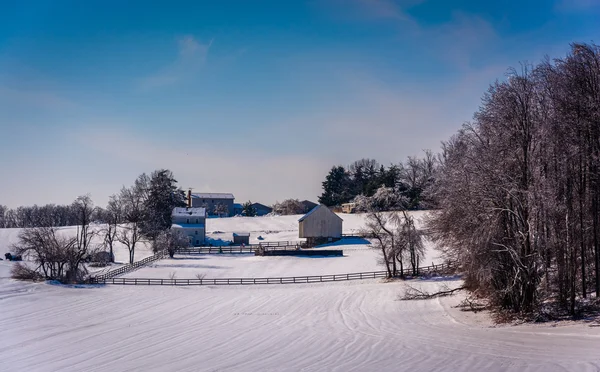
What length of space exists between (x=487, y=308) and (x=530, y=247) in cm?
533

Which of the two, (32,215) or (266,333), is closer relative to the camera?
(266,333)

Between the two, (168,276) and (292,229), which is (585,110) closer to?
(168,276)

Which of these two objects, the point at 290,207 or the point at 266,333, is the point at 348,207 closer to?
the point at 290,207

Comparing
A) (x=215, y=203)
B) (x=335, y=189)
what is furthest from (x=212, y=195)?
(x=335, y=189)

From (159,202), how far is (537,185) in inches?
2577

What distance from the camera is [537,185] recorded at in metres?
23.3

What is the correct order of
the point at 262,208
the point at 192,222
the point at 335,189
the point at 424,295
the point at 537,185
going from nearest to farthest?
the point at 537,185, the point at 424,295, the point at 192,222, the point at 335,189, the point at 262,208

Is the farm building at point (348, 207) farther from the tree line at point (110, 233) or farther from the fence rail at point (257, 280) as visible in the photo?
the fence rail at point (257, 280)

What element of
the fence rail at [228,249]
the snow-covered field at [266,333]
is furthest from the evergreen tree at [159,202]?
the snow-covered field at [266,333]

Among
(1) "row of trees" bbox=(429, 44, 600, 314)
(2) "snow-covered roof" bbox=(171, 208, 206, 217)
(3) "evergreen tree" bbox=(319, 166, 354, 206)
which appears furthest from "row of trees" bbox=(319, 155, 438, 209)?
(1) "row of trees" bbox=(429, 44, 600, 314)

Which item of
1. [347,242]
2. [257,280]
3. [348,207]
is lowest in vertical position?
[257,280]

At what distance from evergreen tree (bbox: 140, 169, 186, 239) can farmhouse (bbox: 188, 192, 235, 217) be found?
40.9m

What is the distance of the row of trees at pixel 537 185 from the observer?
2369 cm

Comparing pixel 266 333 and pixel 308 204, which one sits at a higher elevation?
pixel 308 204
